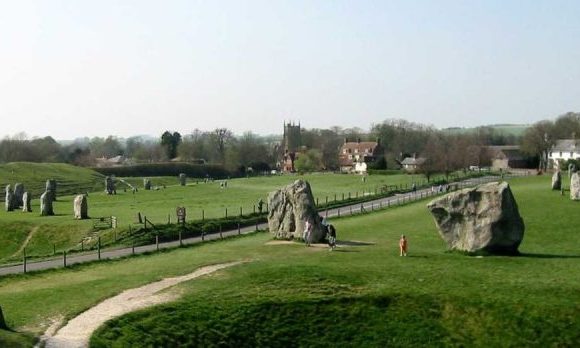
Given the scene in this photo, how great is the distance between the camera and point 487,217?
32.6 meters

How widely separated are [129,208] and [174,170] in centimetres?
8462

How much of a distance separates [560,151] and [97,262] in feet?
416

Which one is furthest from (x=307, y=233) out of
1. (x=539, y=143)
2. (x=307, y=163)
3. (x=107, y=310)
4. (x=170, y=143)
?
(x=170, y=143)

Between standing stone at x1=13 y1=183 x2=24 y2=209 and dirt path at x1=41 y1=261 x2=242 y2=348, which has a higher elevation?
standing stone at x1=13 y1=183 x2=24 y2=209

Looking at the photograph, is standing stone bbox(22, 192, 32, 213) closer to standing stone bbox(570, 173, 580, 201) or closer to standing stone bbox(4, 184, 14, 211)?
standing stone bbox(4, 184, 14, 211)

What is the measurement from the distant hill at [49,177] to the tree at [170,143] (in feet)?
209

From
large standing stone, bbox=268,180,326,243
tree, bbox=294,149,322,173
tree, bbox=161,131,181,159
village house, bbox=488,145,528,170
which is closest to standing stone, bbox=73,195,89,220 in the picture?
large standing stone, bbox=268,180,326,243

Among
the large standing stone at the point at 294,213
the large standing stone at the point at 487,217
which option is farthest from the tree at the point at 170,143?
the large standing stone at the point at 487,217

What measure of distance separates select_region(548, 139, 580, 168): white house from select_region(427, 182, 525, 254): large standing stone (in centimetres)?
11475

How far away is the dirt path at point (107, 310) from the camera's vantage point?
20.8 metres

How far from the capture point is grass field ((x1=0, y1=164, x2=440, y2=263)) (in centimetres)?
5012

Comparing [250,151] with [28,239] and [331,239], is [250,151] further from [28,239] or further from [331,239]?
[331,239]

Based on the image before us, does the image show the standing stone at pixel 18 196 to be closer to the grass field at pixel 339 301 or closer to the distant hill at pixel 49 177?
the distant hill at pixel 49 177

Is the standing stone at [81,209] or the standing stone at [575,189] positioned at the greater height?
the standing stone at [575,189]
